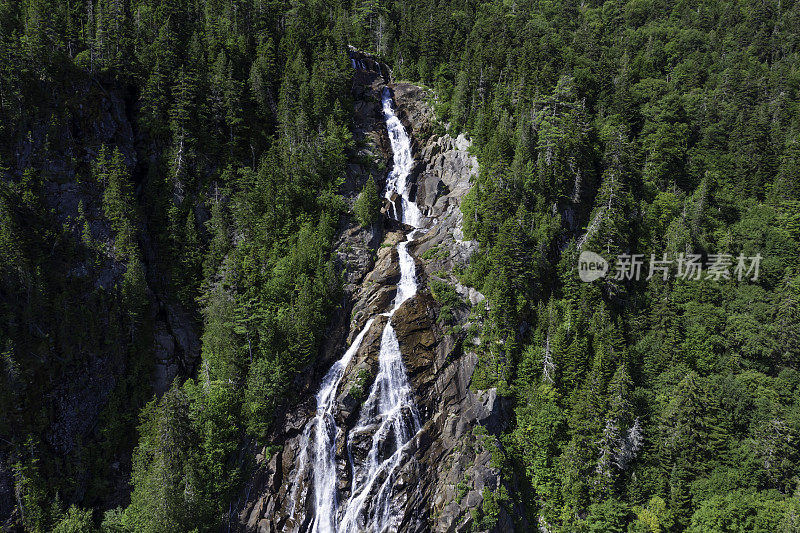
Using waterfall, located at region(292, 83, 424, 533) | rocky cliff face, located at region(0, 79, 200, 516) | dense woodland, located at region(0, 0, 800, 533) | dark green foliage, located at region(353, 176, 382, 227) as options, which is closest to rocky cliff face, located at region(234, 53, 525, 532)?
waterfall, located at region(292, 83, 424, 533)

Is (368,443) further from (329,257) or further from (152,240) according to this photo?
(152,240)

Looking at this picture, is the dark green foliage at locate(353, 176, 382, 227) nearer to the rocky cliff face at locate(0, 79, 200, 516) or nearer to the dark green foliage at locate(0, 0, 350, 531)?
the dark green foliage at locate(0, 0, 350, 531)

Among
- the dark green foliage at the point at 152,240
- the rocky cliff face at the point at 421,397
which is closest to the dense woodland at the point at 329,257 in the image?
the dark green foliage at the point at 152,240

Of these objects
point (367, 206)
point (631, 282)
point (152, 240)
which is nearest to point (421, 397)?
point (367, 206)

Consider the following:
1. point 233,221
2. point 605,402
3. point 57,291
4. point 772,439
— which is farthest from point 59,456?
point 772,439

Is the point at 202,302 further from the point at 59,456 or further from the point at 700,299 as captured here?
the point at 700,299

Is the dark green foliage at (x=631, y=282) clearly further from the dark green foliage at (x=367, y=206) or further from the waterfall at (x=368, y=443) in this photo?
the dark green foliage at (x=367, y=206)
